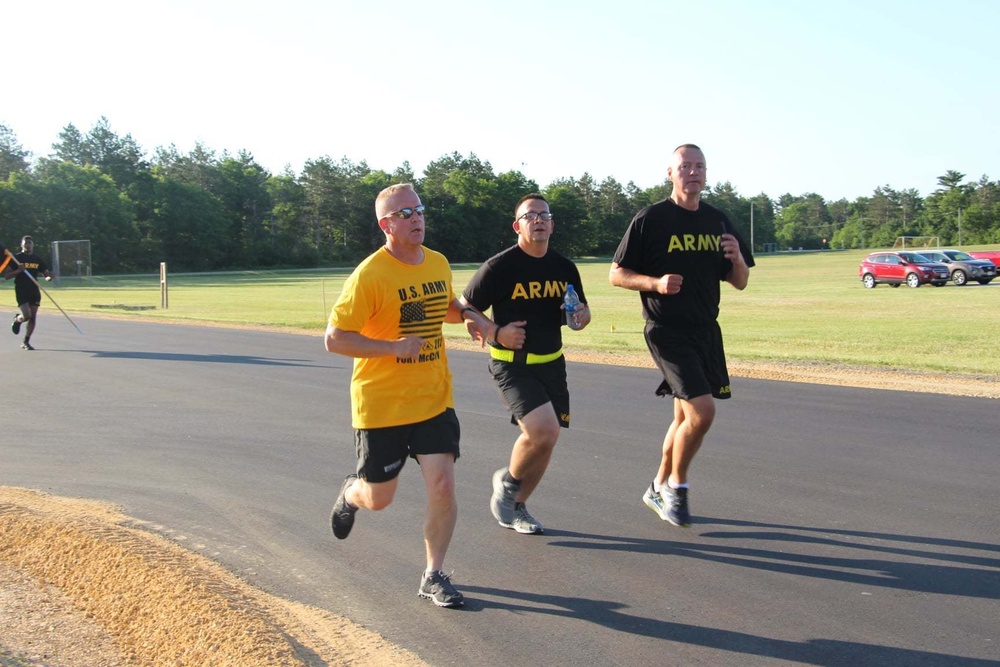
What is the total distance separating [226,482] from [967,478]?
209 inches

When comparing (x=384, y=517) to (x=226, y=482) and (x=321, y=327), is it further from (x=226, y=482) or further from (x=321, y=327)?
(x=321, y=327)

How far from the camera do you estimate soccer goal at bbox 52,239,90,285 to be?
64.9 metres

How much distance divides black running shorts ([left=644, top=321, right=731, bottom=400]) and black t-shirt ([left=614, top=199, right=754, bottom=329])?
2.4 inches

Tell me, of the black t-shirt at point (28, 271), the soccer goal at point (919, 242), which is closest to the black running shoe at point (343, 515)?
the black t-shirt at point (28, 271)

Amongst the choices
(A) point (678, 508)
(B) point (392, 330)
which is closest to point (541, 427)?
(A) point (678, 508)

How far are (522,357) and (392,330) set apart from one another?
1207 millimetres

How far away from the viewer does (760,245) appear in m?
163

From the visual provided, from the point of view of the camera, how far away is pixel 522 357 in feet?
18.7

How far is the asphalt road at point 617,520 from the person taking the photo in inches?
170

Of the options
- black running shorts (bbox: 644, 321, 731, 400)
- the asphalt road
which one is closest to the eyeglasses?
the asphalt road

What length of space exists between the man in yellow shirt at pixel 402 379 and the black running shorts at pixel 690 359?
1.68 meters

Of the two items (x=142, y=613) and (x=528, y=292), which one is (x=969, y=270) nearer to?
(x=528, y=292)

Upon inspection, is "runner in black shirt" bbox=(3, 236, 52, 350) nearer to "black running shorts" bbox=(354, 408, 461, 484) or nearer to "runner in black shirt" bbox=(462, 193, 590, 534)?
"runner in black shirt" bbox=(462, 193, 590, 534)

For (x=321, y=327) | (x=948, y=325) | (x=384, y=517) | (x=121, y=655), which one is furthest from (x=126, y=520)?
(x=948, y=325)
